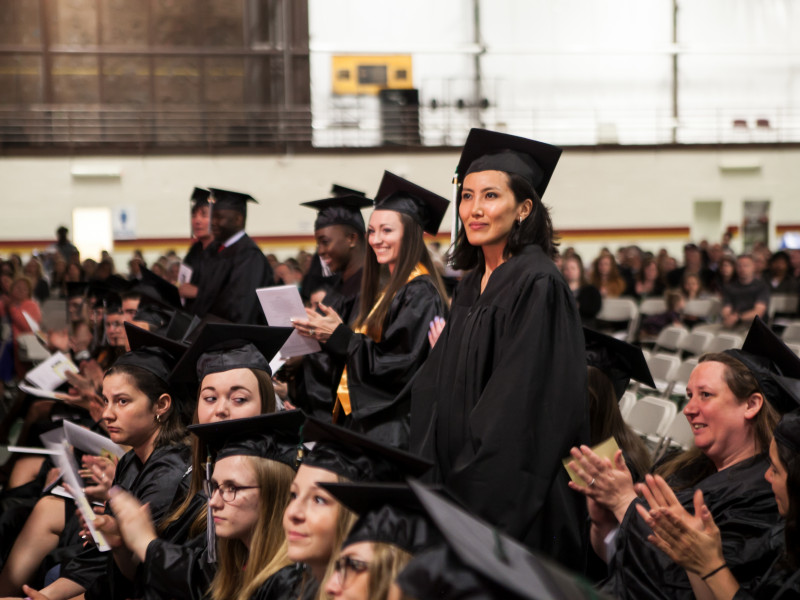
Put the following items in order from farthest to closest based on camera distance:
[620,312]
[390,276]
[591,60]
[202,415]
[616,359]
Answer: [591,60], [620,312], [390,276], [616,359], [202,415]

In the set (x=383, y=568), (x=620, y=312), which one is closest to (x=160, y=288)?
(x=383, y=568)

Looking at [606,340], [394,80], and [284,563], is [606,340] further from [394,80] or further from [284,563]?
[394,80]

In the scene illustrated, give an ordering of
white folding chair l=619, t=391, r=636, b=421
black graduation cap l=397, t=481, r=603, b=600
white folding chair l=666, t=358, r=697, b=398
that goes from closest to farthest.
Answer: black graduation cap l=397, t=481, r=603, b=600 → white folding chair l=619, t=391, r=636, b=421 → white folding chair l=666, t=358, r=697, b=398

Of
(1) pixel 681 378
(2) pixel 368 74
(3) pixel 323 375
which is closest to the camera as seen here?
(3) pixel 323 375

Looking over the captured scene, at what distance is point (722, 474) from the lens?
3068 mm

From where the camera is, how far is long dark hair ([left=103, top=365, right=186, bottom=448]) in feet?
13.1

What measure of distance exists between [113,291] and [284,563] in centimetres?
433

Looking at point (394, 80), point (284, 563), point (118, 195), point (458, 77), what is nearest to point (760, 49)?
point (458, 77)

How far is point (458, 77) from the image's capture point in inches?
873

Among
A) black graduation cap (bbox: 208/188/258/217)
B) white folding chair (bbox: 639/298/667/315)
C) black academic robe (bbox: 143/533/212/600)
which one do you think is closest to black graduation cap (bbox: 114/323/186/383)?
black academic robe (bbox: 143/533/212/600)

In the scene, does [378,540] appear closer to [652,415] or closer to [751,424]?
[751,424]

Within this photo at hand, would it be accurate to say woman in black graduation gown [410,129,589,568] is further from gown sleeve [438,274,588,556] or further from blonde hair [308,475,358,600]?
blonde hair [308,475,358,600]

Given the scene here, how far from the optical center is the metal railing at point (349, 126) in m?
19.9

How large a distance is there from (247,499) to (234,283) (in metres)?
4.26
